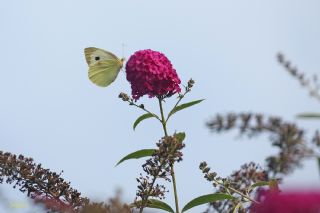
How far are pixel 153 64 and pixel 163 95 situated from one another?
0.31m

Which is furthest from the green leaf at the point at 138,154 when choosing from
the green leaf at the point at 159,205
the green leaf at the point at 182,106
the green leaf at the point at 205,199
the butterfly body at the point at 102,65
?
the butterfly body at the point at 102,65

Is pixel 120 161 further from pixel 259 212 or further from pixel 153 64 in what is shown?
pixel 259 212

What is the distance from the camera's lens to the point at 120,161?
479 cm

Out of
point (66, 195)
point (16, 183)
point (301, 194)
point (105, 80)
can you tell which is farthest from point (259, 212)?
point (105, 80)

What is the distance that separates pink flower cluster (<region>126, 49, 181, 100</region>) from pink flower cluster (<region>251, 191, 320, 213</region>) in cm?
359

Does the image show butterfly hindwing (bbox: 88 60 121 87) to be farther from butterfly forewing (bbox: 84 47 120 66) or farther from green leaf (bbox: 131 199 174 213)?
green leaf (bbox: 131 199 174 213)

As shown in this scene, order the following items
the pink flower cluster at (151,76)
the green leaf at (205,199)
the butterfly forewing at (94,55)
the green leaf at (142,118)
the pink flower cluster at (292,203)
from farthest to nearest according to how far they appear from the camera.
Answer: the butterfly forewing at (94,55) → the pink flower cluster at (151,76) → the green leaf at (142,118) → the green leaf at (205,199) → the pink flower cluster at (292,203)

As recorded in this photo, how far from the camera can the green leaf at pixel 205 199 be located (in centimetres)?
423

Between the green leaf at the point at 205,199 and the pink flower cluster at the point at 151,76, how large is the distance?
146cm

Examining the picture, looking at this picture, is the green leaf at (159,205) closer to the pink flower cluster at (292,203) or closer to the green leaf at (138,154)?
the green leaf at (138,154)

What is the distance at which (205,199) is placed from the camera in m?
4.54

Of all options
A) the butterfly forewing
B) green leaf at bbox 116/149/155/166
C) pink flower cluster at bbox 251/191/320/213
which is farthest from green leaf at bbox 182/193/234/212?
the butterfly forewing

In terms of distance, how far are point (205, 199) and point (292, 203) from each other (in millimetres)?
2396

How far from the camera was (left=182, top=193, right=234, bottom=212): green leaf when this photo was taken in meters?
4.23
